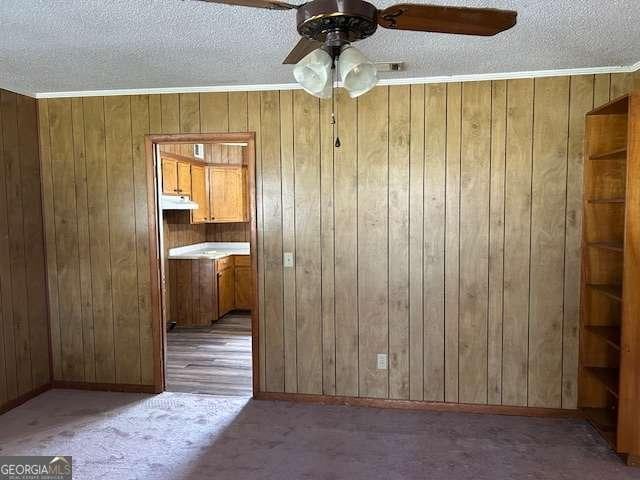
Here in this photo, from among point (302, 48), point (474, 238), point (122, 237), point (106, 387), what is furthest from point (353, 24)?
point (106, 387)

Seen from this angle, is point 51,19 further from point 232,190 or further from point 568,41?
point 232,190

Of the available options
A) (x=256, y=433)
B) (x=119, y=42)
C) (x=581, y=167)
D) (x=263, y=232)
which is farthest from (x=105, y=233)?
(x=581, y=167)

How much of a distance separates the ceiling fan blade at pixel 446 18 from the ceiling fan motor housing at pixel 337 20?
58mm

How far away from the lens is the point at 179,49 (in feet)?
8.60

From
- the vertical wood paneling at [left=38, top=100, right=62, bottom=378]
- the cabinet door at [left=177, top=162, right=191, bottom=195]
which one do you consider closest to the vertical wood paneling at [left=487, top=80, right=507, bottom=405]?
the vertical wood paneling at [left=38, top=100, right=62, bottom=378]

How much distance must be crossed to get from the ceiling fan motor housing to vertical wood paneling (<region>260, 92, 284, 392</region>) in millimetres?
1904

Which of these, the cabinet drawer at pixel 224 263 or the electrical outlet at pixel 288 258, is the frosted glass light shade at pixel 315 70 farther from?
the cabinet drawer at pixel 224 263

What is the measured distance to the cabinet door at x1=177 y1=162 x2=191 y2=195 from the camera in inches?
219

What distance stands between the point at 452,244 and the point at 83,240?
2.85 m

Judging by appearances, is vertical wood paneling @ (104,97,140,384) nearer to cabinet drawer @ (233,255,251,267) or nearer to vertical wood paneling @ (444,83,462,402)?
vertical wood paneling @ (444,83,462,402)

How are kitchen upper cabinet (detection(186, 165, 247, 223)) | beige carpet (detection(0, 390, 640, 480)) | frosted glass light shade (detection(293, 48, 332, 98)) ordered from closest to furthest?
frosted glass light shade (detection(293, 48, 332, 98)) → beige carpet (detection(0, 390, 640, 480)) → kitchen upper cabinet (detection(186, 165, 247, 223))

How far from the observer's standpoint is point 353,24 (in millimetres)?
1459

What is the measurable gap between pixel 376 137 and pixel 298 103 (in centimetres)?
62

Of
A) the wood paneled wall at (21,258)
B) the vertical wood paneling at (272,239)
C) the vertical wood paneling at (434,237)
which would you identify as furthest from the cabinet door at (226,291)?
the vertical wood paneling at (434,237)
